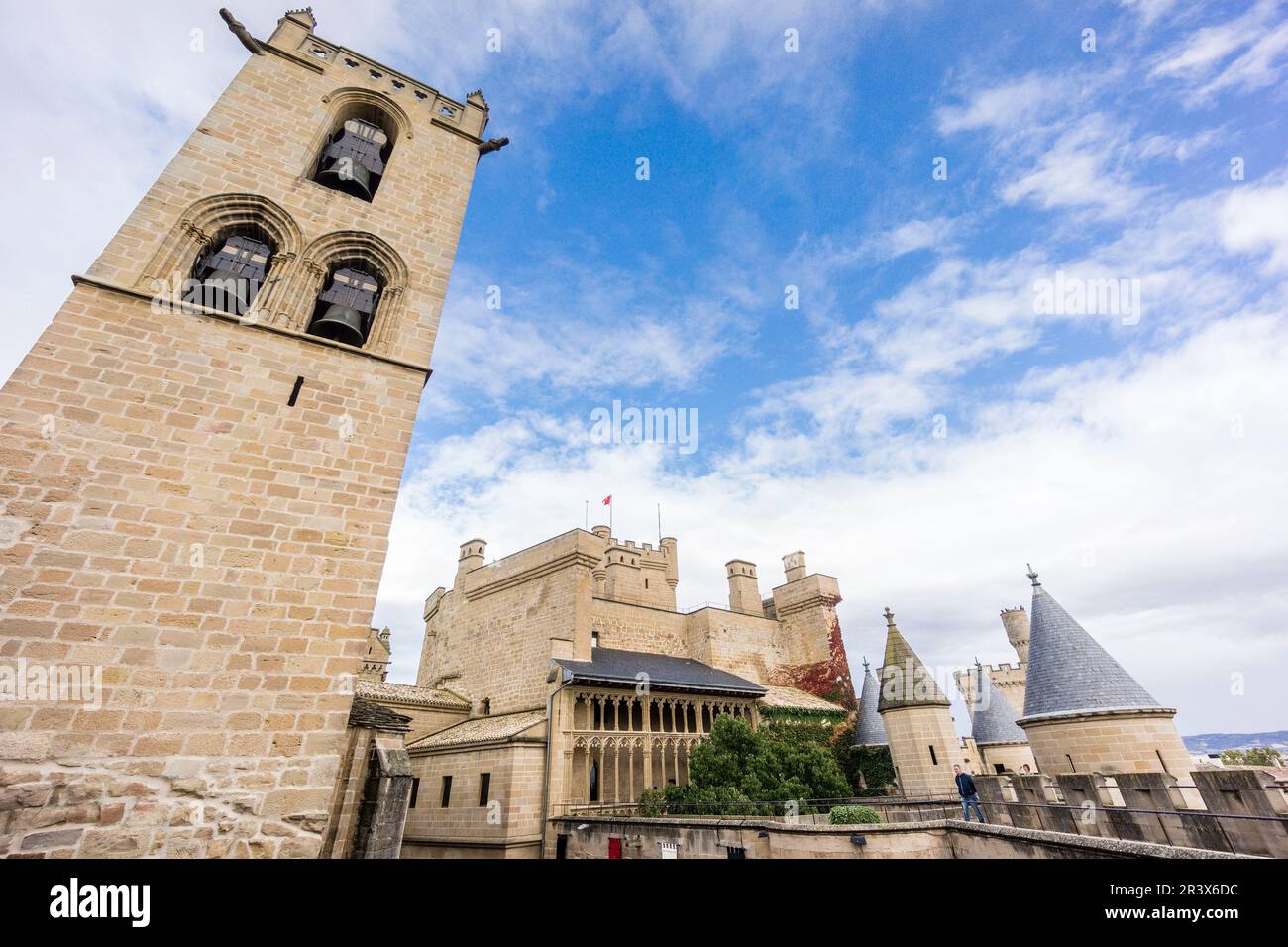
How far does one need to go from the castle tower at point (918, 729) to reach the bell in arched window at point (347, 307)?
17.8m

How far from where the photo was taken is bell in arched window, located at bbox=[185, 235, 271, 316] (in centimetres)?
698

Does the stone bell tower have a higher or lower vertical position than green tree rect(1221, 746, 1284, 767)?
higher

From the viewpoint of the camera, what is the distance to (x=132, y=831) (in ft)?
14.0

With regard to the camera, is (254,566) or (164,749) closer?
(164,749)

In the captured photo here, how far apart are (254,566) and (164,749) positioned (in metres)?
1.74

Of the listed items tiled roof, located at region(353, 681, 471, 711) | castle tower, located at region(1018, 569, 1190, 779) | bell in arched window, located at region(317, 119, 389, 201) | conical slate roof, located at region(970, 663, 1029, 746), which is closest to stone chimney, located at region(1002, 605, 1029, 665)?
conical slate roof, located at region(970, 663, 1029, 746)

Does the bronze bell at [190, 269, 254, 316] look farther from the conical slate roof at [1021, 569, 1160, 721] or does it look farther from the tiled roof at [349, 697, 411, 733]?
the conical slate roof at [1021, 569, 1160, 721]

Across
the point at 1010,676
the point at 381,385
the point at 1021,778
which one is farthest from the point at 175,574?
the point at 1010,676

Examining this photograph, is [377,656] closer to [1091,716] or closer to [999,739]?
[1091,716]

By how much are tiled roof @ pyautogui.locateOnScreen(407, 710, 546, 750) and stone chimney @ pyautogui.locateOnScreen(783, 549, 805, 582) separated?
20927mm

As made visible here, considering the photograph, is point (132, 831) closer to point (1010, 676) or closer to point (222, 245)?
point (222, 245)

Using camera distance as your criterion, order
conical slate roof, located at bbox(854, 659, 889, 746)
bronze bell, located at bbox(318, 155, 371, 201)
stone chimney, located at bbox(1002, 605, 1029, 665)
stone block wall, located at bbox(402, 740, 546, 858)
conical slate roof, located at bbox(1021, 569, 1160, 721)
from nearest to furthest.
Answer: bronze bell, located at bbox(318, 155, 371, 201) → conical slate roof, located at bbox(1021, 569, 1160, 721) → stone block wall, located at bbox(402, 740, 546, 858) → conical slate roof, located at bbox(854, 659, 889, 746) → stone chimney, located at bbox(1002, 605, 1029, 665)

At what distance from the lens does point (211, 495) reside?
224 inches
